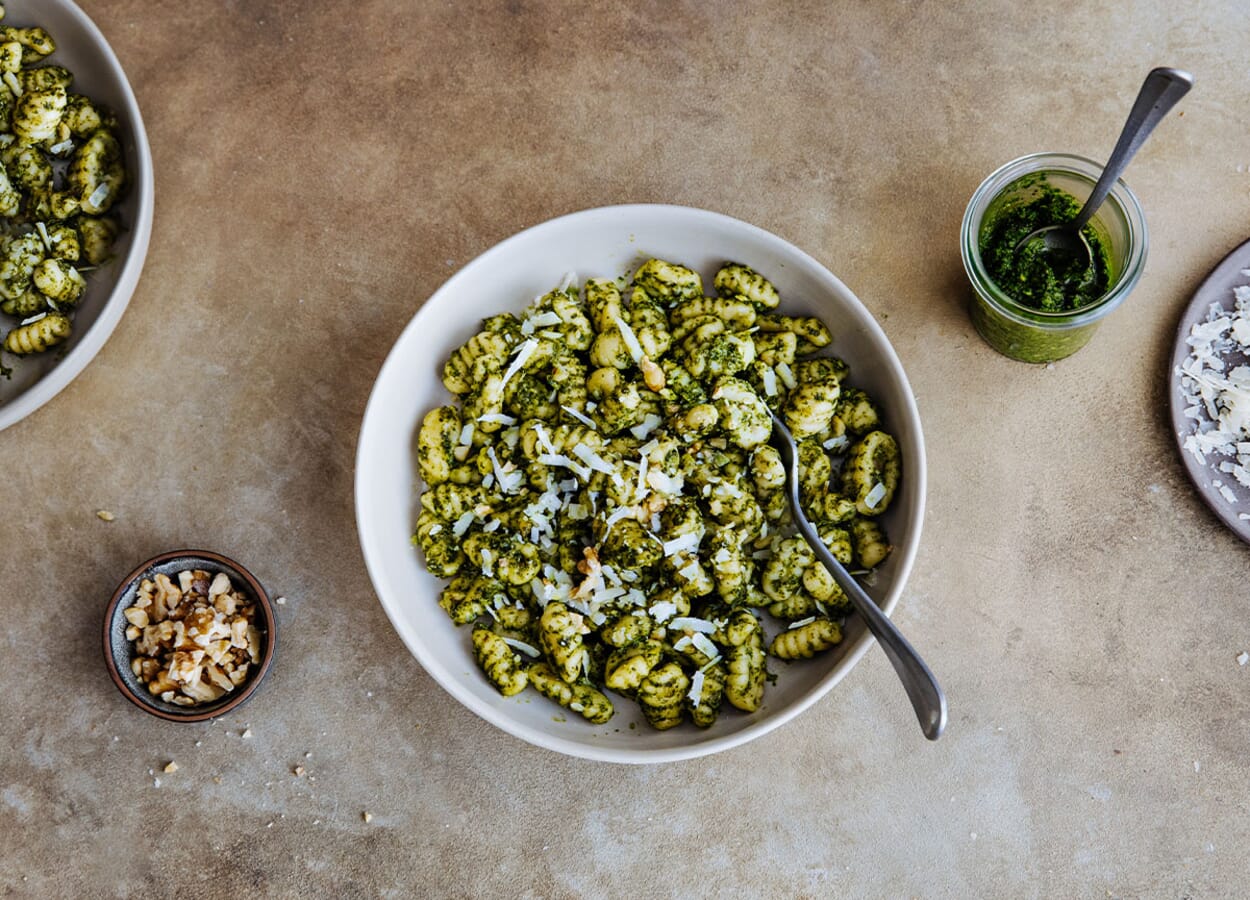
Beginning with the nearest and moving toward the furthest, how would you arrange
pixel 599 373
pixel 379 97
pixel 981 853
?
1. pixel 599 373
2. pixel 981 853
3. pixel 379 97

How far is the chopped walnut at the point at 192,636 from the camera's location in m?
1.25

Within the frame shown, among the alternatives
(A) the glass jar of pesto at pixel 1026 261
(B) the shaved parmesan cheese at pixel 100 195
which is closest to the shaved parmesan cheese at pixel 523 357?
(A) the glass jar of pesto at pixel 1026 261

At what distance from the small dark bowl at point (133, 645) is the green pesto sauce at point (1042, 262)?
0.96 m

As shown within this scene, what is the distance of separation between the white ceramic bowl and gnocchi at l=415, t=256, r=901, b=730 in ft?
1.52

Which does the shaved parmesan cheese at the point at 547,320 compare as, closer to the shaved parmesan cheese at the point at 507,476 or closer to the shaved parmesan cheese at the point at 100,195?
the shaved parmesan cheese at the point at 507,476

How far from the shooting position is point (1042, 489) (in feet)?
4.32

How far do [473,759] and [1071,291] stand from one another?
35.9 inches

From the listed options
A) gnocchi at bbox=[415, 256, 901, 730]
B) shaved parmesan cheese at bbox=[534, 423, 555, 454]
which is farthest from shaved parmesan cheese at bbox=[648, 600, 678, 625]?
shaved parmesan cheese at bbox=[534, 423, 555, 454]

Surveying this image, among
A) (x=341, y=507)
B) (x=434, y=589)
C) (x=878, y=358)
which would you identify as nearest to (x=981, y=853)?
(x=878, y=358)

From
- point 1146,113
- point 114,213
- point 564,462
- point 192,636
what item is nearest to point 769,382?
point 564,462

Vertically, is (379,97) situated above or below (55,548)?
above

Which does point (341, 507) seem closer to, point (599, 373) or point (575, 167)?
point (599, 373)

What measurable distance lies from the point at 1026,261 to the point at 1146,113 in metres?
0.26

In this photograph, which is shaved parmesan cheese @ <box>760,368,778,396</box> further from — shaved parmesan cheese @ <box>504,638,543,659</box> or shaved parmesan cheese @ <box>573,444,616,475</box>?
shaved parmesan cheese @ <box>504,638,543,659</box>
